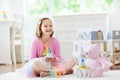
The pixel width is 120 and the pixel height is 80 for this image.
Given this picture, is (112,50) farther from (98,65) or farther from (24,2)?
(24,2)

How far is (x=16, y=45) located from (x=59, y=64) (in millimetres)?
Answer: 3090

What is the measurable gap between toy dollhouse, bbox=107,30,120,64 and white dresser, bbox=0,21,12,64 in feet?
6.27

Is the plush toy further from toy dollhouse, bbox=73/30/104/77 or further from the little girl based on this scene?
toy dollhouse, bbox=73/30/104/77

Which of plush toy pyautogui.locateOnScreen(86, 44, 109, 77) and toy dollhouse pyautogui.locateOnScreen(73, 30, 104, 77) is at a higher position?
toy dollhouse pyautogui.locateOnScreen(73, 30, 104, 77)

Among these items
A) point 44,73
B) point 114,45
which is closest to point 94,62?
point 44,73

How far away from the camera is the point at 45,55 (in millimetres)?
2465

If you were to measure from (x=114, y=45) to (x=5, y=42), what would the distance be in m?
2.07

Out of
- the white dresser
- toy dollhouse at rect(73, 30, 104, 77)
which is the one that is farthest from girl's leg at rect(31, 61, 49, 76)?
the white dresser

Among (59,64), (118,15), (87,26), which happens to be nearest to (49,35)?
(59,64)

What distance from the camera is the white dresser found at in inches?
188

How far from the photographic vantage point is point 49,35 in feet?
8.21

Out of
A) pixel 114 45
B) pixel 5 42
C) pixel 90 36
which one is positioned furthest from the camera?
pixel 5 42

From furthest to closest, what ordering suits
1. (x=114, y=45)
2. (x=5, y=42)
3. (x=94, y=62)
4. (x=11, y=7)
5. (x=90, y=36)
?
(x=11, y=7) → (x=5, y=42) → (x=90, y=36) → (x=114, y=45) → (x=94, y=62)

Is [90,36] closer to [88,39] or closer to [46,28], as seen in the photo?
[88,39]
